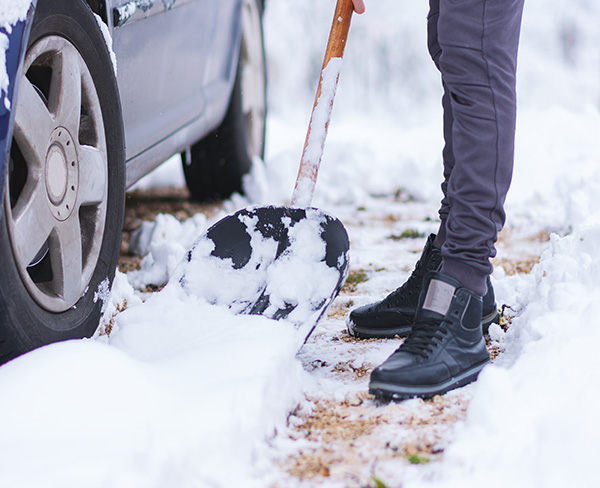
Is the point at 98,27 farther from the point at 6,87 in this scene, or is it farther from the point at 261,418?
the point at 261,418

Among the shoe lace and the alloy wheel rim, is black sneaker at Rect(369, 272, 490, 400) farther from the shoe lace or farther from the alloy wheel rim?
the alloy wheel rim

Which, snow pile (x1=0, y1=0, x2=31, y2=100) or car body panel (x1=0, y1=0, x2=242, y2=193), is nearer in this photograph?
snow pile (x1=0, y1=0, x2=31, y2=100)

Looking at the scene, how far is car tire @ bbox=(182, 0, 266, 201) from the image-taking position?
3.63 metres

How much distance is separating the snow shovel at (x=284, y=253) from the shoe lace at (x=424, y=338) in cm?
21

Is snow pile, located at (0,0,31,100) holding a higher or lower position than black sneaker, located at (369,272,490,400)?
higher

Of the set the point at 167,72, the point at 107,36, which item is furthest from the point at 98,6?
the point at 167,72

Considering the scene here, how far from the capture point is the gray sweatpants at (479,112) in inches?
58.0

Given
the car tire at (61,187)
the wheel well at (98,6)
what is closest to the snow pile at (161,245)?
the car tire at (61,187)

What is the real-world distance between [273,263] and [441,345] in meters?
0.48

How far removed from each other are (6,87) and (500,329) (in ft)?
4.22

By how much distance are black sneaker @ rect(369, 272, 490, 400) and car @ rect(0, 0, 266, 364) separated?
69 cm

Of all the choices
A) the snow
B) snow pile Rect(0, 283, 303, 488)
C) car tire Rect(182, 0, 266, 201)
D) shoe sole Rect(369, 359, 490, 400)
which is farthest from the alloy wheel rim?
car tire Rect(182, 0, 266, 201)

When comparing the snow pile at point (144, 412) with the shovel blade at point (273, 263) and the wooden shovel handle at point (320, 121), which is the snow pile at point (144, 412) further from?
the wooden shovel handle at point (320, 121)

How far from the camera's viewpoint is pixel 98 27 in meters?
1.59
